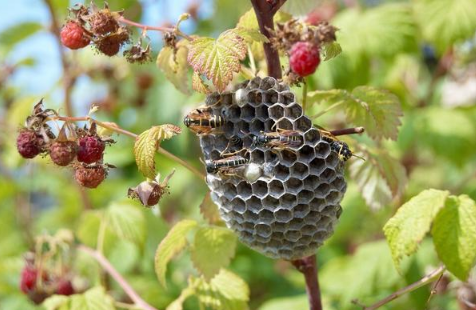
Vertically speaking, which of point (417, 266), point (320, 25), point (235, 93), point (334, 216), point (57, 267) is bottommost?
point (417, 266)

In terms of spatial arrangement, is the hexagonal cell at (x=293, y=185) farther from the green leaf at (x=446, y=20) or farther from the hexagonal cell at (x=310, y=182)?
the green leaf at (x=446, y=20)

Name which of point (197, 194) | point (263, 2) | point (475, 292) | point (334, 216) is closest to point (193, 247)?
point (334, 216)

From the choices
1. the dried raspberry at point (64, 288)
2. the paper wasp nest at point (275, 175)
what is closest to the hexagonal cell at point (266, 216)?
the paper wasp nest at point (275, 175)

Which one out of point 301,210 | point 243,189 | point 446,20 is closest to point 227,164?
point 243,189

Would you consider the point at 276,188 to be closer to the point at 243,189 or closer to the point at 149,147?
the point at 243,189

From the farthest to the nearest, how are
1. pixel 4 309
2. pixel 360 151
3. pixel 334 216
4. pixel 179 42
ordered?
pixel 4 309, pixel 360 151, pixel 179 42, pixel 334 216

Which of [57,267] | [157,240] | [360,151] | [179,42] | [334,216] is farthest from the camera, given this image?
[157,240]

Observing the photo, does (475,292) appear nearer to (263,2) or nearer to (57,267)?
(263,2)

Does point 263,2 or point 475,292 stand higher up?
point 263,2
